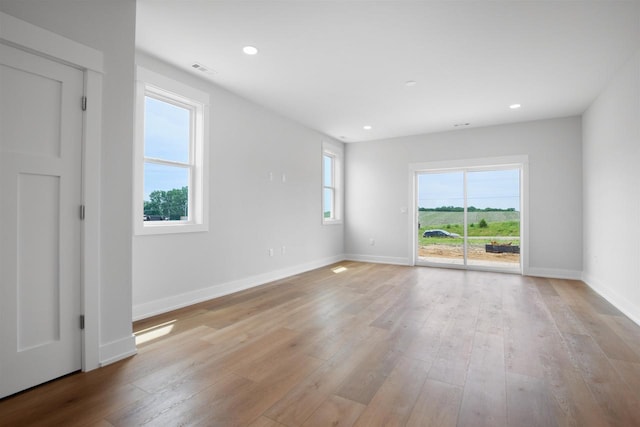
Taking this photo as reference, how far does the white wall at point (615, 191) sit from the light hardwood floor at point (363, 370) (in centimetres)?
49

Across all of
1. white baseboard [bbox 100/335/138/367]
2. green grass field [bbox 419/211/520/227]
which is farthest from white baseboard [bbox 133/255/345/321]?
green grass field [bbox 419/211/520/227]

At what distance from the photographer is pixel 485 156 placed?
5.71 metres

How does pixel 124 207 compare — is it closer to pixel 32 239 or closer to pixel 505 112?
pixel 32 239

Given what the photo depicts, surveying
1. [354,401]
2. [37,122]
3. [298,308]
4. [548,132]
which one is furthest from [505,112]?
[37,122]

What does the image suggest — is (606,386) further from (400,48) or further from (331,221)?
(331,221)

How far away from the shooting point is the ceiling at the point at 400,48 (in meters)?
2.45

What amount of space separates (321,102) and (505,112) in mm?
2972

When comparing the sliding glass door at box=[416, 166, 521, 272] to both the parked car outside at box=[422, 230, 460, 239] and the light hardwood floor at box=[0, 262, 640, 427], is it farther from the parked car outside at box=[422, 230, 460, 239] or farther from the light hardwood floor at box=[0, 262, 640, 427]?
the light hardwood floor at box=[0, 262, 640, 427]

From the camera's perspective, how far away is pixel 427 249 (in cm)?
636

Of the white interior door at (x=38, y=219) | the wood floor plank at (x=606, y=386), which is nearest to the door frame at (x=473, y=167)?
Result: the wood floor plank at (x=606, y=386)

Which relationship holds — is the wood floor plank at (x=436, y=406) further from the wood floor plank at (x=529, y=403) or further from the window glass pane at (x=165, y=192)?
the window glass pane at (x=165, y=192)

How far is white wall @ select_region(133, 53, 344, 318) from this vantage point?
129 inches

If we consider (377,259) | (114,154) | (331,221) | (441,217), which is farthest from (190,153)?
(441,217)

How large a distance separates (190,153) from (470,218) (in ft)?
16.6
